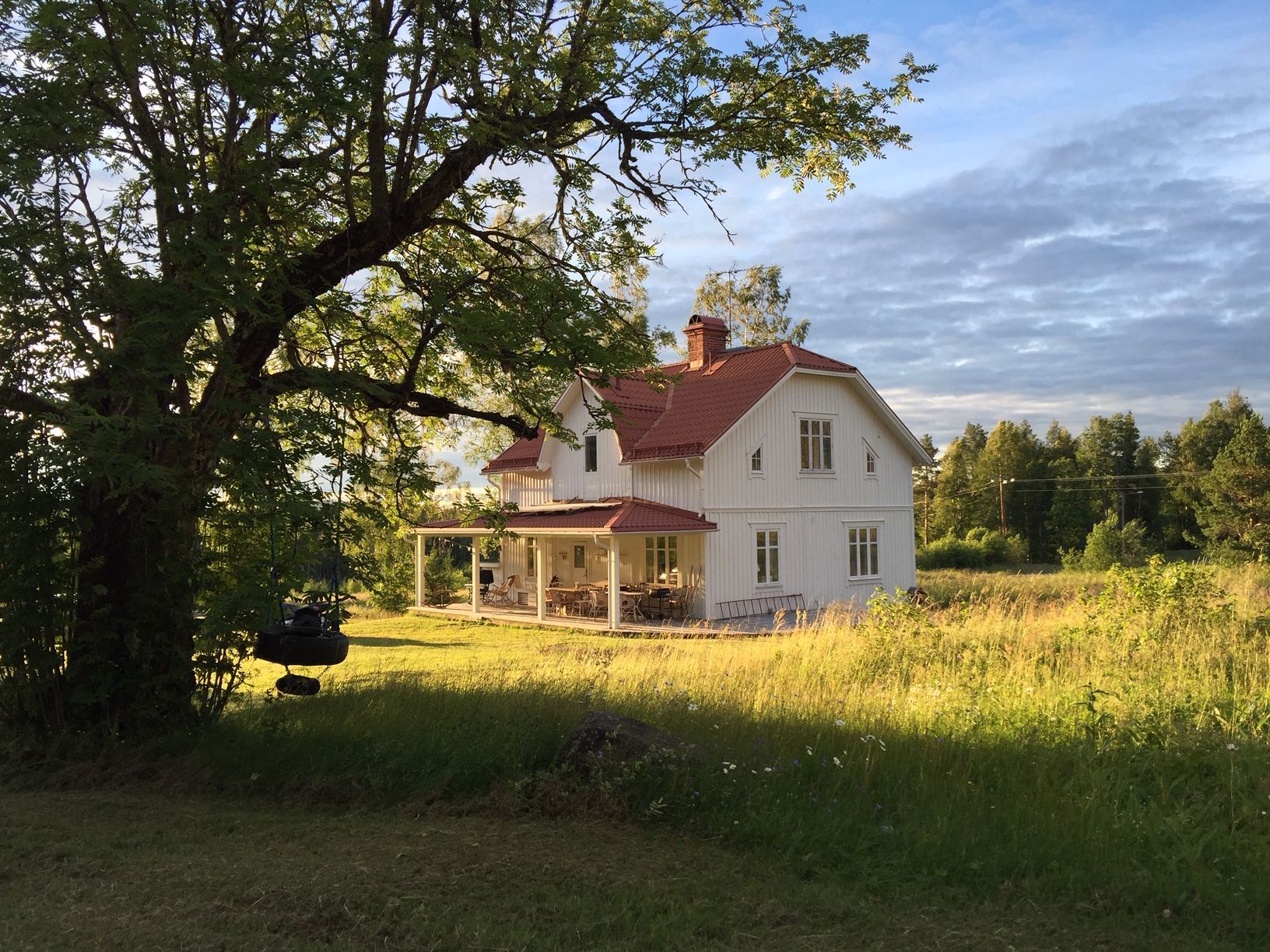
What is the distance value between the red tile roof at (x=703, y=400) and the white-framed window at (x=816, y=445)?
1.74 metres

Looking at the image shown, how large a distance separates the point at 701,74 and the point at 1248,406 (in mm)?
80183

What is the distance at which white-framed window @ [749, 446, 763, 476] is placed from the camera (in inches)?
1069

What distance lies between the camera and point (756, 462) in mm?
27406

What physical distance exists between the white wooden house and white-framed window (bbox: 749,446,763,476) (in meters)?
0.07

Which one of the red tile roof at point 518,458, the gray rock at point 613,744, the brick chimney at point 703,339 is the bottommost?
the gray rock at point 613,744

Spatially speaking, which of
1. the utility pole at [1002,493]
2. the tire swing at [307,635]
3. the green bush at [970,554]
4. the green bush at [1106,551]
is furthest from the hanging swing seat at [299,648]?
the utility pole at [1002,493]

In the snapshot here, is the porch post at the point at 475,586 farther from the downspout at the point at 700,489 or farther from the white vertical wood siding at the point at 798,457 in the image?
the white vertical wood siding at the point at 798,457

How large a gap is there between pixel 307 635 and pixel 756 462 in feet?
67.4

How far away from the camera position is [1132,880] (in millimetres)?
4730

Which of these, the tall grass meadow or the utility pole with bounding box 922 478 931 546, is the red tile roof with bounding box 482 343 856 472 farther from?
the utility pole with bounding box 922 478 931 546

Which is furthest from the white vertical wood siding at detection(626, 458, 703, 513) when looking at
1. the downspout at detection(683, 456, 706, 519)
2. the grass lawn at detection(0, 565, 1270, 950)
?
the grass lawn at detection(0, 565, 1270, 950)

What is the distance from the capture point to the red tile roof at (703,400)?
2605cm

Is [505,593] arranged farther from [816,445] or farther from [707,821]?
[707,821]

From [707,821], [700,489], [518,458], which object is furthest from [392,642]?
[707,821]
